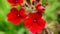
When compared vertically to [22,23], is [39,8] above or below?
above

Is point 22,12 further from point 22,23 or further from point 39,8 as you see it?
point 22,23

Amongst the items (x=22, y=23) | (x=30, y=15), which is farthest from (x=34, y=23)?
(x=22, y=23)

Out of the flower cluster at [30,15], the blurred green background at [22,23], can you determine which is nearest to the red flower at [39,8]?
the flower cluster at [30,15]

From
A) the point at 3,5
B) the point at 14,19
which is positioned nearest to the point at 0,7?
the point at 3,5

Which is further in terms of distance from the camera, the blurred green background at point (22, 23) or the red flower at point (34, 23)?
the blurred green background at point (22, 23)

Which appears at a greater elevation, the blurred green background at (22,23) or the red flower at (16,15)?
the red flower at (16,15)

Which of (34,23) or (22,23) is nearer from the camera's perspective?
(34,23)

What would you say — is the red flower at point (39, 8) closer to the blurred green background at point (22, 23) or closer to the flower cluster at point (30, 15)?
the flower cluster at point (30, 15)

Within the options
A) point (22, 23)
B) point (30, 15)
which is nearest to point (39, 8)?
point (30, 15)
